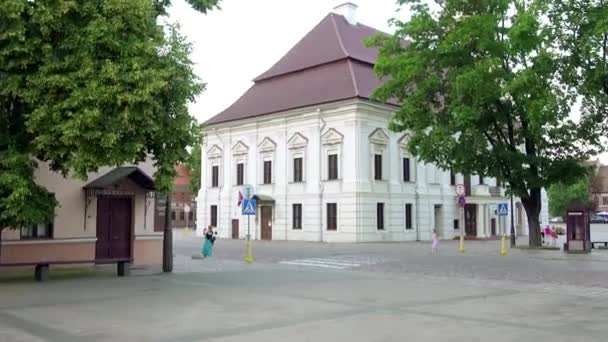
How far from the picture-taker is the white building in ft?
144

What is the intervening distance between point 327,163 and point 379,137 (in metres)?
4.24

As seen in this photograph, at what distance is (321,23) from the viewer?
174 ft

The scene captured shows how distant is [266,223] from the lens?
4981cm

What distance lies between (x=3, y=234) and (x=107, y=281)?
4427 millimetres

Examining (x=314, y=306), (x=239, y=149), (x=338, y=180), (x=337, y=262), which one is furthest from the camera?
(x=239, y=149)

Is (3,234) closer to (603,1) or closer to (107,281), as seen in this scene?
(107,281)

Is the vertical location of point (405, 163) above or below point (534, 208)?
above

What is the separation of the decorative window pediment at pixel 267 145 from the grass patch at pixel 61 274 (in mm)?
29252

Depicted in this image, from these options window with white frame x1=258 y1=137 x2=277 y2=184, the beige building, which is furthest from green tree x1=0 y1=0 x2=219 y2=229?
window with white frame x1=258 y1=137 x2=277 y2=184

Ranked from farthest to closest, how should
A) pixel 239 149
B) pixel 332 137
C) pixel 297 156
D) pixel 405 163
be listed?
1. pixel 239 149
2. pixel 297 156
3. pixel 405 163
4. pixel 332 137

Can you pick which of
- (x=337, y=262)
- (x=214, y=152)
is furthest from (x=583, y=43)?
(x=214, y=152)

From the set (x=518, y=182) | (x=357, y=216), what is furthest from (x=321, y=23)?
A: (x=518, y=182)

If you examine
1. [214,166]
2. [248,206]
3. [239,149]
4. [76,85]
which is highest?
[239,149]

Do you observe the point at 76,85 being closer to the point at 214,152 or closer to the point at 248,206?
the point at 248,206
